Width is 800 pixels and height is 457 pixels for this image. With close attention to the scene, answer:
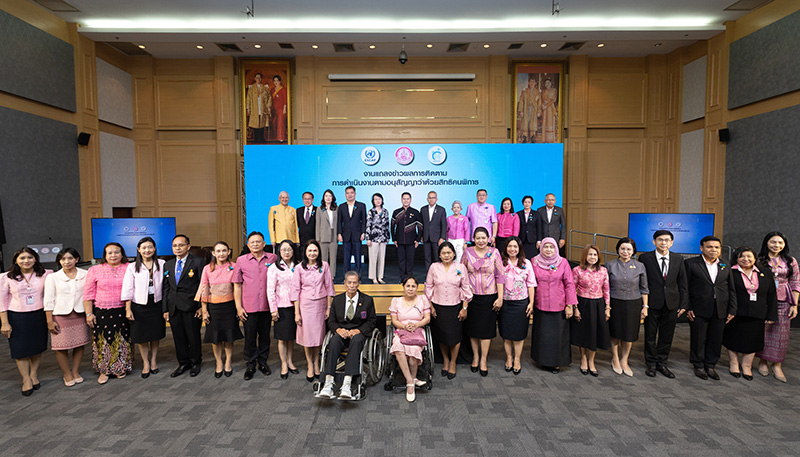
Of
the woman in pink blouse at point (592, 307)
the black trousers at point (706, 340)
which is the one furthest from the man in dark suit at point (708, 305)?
the woman in pink blouse at point (592, 307)

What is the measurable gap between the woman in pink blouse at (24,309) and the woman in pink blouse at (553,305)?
487cm

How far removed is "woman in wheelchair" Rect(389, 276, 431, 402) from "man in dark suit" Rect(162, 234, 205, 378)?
6.75 feet

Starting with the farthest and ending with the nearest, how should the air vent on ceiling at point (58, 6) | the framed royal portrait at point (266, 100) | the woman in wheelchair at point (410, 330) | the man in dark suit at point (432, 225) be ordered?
the framed royal portrait at point (266, 100), the air vent on ceiling at point (58, 6), the man in dark suit at point (432, 225), the woman in wheelchair at point (410, 330)

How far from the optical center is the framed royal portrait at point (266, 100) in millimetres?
8602

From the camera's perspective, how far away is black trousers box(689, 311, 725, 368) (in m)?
3.90

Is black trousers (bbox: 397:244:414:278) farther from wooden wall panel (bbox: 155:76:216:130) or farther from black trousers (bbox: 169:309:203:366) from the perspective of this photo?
wooden wall panel (bbox: 155:76:216:130)

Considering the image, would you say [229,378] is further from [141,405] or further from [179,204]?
[179,204]

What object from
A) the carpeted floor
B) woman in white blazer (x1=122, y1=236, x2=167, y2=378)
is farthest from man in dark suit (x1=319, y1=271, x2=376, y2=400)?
woman in white blazer (x1=122, y1=236, x2=167, y2=378)

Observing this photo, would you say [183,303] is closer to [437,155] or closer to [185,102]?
[437,155]

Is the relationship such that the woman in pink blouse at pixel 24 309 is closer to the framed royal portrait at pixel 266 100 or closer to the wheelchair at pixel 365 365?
the wheelchair at pixel 365 365

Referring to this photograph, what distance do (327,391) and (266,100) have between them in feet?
23.8

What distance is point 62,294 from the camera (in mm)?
3637

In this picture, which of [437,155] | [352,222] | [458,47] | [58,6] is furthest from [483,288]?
[58,6]

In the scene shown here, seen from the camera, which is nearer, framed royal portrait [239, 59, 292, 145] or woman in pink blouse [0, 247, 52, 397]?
woman in pink blouse [0, 247, 52, 397]
